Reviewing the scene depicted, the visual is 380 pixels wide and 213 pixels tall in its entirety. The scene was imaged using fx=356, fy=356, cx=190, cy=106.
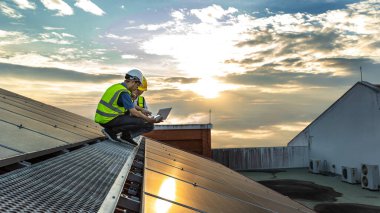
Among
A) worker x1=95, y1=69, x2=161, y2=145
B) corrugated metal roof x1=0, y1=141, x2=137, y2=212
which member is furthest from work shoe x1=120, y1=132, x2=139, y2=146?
corrugated metal roof x1=0, y1=141, x2=137, y2=212

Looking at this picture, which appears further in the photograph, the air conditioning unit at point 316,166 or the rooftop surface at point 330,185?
the air conditioning unit at point 316,166

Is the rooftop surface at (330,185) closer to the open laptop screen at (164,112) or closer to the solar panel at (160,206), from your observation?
the open laptop screen at (164,112)

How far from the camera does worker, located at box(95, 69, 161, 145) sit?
25.2 ft

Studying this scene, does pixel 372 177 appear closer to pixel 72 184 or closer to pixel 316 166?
pixel 316 166

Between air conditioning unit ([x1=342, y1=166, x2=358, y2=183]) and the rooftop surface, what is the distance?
310 mm

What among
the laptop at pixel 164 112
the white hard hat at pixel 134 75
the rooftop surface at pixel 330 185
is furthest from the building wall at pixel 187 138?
the white hard hat at pixel 134 75

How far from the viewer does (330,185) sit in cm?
2122

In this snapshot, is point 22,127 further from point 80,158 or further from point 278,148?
point 278,148

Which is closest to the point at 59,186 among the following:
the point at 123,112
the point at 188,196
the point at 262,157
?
the point at 188,196

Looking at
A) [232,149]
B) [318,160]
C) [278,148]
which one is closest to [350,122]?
[318,160]

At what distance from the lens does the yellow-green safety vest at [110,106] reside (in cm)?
782

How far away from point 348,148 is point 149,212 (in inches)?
937

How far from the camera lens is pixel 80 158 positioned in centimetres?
544

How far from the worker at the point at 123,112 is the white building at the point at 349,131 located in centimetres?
1730
